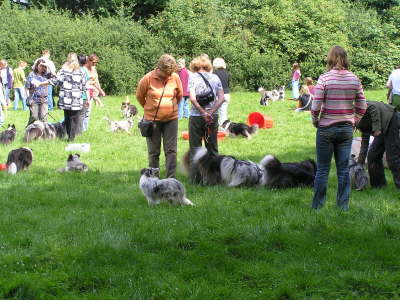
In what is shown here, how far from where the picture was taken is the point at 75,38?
87.8ft

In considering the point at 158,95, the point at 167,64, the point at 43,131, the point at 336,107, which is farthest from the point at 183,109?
the point at 336,107

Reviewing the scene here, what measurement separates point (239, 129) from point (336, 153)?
6.83 metres

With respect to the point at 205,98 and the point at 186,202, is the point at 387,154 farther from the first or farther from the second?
the point at 186,202

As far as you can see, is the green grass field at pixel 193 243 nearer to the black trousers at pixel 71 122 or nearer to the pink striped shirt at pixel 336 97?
the pink striped shirt at pixel 336 97

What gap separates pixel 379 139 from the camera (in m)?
8.55

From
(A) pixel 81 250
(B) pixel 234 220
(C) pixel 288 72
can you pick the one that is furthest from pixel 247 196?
(C) pixel 288 72

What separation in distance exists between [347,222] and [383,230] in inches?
16.1

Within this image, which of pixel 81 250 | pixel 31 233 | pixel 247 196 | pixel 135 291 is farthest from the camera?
pixel 247 196

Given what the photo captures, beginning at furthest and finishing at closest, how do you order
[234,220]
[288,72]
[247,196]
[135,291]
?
[288,72], [247,196], [234,220], [135,291]

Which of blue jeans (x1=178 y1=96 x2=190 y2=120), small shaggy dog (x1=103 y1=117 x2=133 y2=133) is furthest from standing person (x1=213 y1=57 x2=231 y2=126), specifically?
small shaggy dog (x1=103 y1=117 x2=133 y2=133)

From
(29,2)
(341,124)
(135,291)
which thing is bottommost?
(135,291)

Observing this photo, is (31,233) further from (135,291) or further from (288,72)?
(288,72)

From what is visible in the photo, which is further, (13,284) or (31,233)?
(31,233)

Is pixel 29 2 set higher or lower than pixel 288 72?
higher
